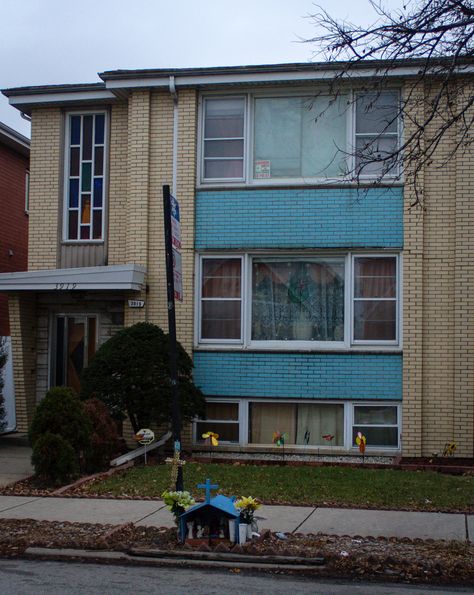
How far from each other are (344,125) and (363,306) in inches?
122

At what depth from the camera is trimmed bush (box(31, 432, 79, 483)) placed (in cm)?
1114

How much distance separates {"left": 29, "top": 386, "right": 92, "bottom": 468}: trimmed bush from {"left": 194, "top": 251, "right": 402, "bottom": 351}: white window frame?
11.3 ft

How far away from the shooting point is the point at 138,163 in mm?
14867

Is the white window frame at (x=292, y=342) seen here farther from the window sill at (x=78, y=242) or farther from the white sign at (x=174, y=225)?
the white sign at (x=174, y=225)

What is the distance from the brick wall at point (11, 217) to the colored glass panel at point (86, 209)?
469 centimetres

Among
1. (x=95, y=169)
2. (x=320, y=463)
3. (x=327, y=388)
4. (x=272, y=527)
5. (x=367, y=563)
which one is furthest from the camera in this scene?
(x=95, y=169)

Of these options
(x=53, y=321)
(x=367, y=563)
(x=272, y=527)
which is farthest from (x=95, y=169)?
(x=367, y=563)

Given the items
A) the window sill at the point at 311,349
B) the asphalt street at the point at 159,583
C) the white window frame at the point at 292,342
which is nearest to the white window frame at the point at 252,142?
the white window frame at the point at 292,342

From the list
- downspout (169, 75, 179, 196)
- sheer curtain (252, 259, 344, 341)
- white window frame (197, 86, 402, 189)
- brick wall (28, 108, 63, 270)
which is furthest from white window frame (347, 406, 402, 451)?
brick wall (28, 108, 63, 270)

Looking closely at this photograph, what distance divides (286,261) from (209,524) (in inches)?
286

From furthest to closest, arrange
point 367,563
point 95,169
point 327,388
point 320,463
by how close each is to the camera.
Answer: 1. point 95,169
2. point 327,388
3. point 320,463
4. point 367,563

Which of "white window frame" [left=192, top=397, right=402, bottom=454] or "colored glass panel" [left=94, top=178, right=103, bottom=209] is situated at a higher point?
"colored glass panel" [left=94, top=178, right=103, bottom=209]

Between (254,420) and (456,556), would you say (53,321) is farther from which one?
(456,556)

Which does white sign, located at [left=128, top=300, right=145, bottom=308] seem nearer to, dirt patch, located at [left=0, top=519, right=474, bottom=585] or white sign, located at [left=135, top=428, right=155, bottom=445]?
white sign, located at [left=135, top=428, right=155, bottom=445]
